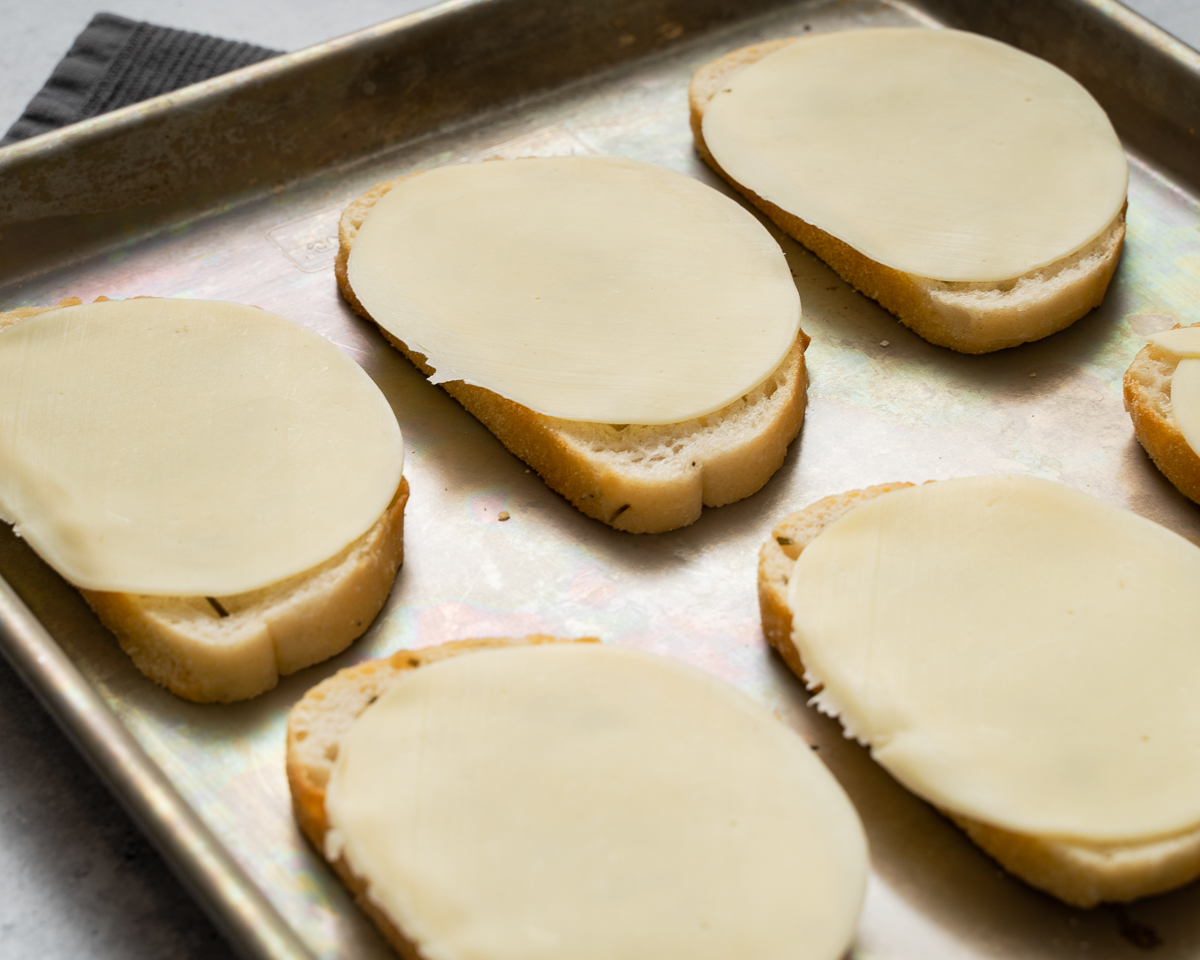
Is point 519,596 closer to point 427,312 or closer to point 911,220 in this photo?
point 427,312

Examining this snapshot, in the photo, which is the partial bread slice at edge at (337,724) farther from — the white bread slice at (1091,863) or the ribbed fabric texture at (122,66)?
the ribbed fabric texture at (122,66)

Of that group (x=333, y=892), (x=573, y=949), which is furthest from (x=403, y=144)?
(x=573, y=949)

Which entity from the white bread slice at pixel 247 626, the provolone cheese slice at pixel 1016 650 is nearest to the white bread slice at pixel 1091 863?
the provolone cheese slice at pixel 1016 650

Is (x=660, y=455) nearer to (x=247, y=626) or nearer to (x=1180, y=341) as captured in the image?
(x=247, y=626)

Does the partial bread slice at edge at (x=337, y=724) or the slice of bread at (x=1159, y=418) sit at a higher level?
the partial bread slice at edge at (x=337, y=724)

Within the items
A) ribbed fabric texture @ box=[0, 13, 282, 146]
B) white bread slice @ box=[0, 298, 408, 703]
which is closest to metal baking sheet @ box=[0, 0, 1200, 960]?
white bread slice @ box=[0, 298, 408, 703]

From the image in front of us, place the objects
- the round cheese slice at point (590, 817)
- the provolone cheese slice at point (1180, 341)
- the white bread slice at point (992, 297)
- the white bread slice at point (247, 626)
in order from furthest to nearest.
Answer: the white bread slice at point (992, 297)
the provolone cheese slice at point (1180, 341)
the white bread slice at point (247, 626)
the round cheese slice at point (590, 817)

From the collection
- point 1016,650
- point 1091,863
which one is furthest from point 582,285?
point 1091,863
